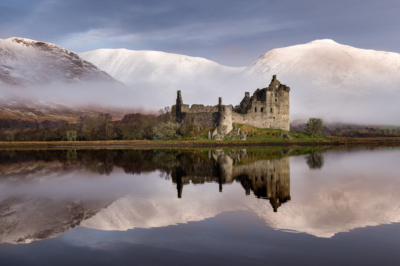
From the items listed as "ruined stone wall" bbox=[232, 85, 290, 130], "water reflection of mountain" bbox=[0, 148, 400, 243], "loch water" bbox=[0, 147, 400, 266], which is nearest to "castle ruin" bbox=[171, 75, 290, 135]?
"ruined stone wall" bbox=[232, 85, 290, 130]

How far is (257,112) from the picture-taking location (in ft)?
219

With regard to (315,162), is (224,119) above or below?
above

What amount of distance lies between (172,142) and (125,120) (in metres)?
43.5

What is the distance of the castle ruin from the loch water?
48036mm

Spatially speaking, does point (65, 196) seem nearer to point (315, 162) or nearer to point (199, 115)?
point (315, 162)

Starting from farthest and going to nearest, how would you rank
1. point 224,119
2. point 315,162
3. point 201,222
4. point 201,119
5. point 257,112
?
point 257,112 < point 201,119 < point 224,119 < point 315,162 < point 201,222

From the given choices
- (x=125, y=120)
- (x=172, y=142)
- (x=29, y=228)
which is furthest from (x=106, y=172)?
(x=125, y=120)

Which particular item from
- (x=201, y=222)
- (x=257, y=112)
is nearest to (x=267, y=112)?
(x=257, y=112)

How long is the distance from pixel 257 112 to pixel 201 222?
58.4 meters

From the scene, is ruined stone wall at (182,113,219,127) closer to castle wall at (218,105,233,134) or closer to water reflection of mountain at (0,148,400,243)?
castle wall at (218,105,233,134)

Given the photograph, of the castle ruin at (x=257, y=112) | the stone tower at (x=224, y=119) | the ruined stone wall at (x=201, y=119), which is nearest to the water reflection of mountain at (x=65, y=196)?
the stone tower at (x=224, y=119)

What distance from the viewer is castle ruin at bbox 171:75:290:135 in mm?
65562

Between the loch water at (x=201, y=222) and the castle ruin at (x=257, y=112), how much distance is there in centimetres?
4804

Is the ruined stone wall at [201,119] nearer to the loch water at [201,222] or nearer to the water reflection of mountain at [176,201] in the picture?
the water reflection of mountain at [176,201]
